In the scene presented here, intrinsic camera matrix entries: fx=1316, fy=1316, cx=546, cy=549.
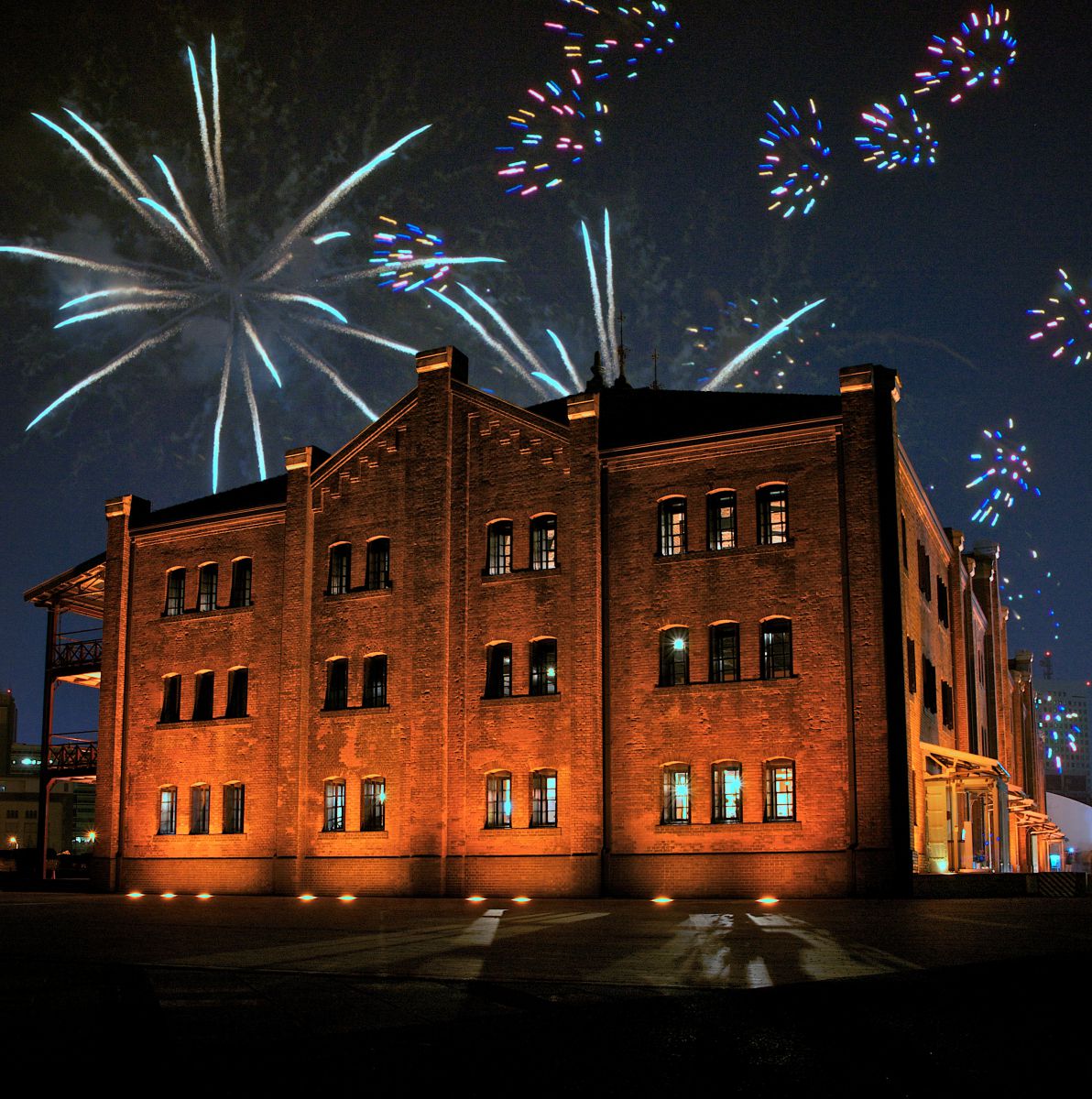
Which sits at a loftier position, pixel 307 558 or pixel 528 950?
pixel 307 558

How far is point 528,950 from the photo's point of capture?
14.4 m

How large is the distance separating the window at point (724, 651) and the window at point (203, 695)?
1405cm

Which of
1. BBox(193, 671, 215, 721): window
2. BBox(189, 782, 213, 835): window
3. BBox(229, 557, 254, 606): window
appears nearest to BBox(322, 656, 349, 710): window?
BBox(229, 557, 254, 606): window

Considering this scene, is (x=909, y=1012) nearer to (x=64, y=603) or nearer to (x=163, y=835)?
(x=163, y=835)

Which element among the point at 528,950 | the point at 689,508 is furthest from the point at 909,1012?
the point at 689,508

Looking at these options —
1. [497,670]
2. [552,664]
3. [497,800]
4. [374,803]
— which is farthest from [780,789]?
[374,803]

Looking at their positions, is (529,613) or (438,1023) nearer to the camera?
(438,1023)

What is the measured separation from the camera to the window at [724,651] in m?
28.7

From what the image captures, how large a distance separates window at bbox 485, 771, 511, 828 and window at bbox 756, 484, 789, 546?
317 inches

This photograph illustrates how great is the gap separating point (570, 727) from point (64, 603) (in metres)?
18.6

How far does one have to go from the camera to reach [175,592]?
120 feet

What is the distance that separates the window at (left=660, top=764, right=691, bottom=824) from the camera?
93.5ft

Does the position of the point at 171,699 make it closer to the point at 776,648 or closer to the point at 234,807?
the point at 234,807

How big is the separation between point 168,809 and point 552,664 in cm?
1220
